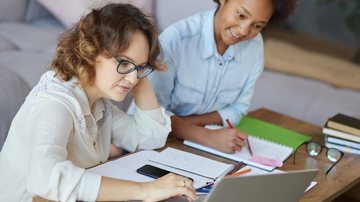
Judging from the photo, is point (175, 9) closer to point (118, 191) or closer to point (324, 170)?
point (324, 170)

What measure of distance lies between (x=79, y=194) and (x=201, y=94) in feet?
2.58

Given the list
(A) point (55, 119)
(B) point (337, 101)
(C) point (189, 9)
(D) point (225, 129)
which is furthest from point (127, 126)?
(B) point (337, 101)

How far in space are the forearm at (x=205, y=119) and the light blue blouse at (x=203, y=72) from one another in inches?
0.7

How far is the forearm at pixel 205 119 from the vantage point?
189 cm

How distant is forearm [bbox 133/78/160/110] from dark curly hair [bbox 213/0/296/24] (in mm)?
438

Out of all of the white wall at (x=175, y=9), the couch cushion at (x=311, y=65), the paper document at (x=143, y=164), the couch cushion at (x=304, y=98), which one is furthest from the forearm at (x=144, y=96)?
the couch cushion at (x=311, y=65)

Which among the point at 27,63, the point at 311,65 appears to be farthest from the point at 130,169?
the point at 311,65

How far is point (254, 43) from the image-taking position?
2.00 metres

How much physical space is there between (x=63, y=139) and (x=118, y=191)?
16 cm

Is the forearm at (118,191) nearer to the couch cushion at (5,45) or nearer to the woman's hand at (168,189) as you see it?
the woman's hand at (168,189)

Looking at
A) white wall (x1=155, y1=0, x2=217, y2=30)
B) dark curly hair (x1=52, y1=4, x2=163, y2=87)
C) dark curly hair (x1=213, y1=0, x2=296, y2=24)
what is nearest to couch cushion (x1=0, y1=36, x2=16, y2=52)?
white wall (x1=155, y1=0, x2=217, y2=30)

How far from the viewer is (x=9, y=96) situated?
220 cm

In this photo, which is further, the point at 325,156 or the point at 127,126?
the point at 325,156

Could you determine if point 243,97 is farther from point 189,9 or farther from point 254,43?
point 189,9
